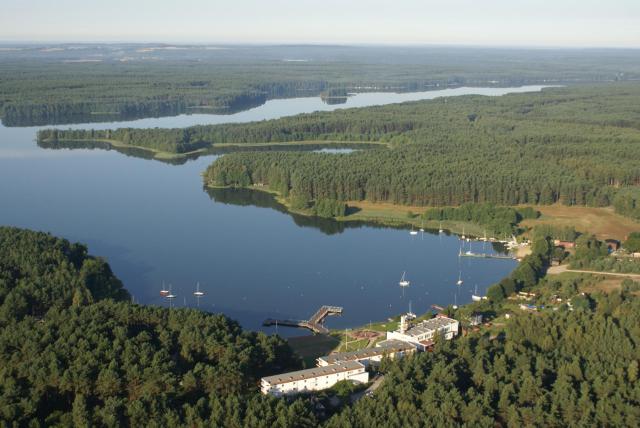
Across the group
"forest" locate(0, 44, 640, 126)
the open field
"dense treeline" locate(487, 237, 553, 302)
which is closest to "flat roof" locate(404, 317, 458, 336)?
"dense treeline" locate(487, 237, 553, 302)

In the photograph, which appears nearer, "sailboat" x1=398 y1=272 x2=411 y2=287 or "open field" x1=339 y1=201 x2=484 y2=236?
"sailboat" x1=398 y1=272 x2=411 y2=287

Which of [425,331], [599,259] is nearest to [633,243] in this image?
[599,259]

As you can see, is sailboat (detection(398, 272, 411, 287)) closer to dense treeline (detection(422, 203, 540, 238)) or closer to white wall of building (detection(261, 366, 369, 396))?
dense treeline (detection(422, 203, 540, 238))

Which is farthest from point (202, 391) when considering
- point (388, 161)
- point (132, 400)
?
point (388, 161)

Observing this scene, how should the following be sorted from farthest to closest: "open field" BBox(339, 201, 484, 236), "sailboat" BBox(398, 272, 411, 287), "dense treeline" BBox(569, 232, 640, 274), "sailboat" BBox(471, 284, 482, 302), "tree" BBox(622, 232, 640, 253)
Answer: "open field" BBox(339, 201, 484, 236) → "tree" BBox(622, 232, 640, 253) → "dense treeline" BBox(569, 232, 640, 274) → "sailboat" BBox(398, 272, 411, 287) → "sailboat" BBox(471, 284, 482, 302)

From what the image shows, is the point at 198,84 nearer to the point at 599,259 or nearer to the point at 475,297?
the point at 599,259
